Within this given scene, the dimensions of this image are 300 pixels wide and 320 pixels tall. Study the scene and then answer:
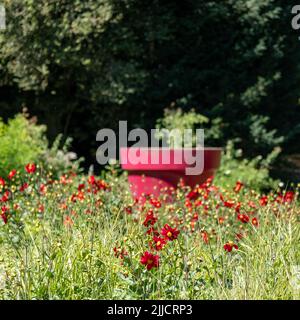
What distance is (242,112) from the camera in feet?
37.1

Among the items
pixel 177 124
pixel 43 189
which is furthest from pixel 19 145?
pixel 43 189

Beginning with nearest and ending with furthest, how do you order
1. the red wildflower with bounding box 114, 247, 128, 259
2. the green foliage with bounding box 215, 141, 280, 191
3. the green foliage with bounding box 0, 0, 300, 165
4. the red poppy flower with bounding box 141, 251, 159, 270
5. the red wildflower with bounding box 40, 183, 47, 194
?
the red poppy flower with bounding box 141, 251, 159, 270
the red wildflower with bounding box 114, 247, 128, 259
the red wildflower with bounding box 40, 183, 47, 194
the green foliage with bounding box 215, 141, 280, 191
the green foliage with bounding box 0, 0, 300, 165

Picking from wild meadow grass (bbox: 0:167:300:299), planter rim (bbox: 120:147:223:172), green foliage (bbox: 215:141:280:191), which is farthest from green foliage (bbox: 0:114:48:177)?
wild meadow grass (bbox: 0:167:300:299)

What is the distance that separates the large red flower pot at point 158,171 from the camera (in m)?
8.29

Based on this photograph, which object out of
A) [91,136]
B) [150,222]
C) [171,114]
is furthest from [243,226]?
[91,136]

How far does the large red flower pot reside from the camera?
8289mm

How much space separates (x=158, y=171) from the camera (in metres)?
8.34

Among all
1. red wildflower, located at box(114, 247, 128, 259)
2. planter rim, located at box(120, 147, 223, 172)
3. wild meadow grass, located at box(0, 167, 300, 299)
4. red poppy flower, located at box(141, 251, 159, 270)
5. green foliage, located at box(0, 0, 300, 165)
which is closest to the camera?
red poppy flower, located at box(141, 251, 159, 270)

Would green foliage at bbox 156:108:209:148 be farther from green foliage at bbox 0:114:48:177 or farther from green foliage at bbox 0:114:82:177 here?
green foliage at bbox 0:114:48:177

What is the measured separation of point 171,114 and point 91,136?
174cm

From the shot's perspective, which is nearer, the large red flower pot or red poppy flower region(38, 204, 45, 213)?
red poppy flower region(38, 204, 45, 213)

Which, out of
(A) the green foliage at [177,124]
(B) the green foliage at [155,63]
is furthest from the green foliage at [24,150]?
(A) the green foliage at [177,124]

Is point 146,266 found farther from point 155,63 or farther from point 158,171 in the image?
point 155,63
